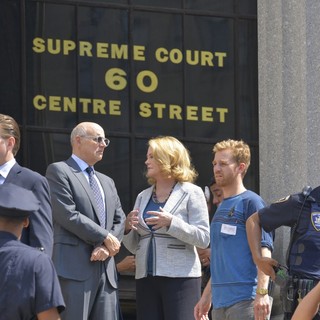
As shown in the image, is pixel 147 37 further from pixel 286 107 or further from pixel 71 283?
pixel 71 283

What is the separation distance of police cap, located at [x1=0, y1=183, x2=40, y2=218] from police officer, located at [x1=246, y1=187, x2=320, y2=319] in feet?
7.85

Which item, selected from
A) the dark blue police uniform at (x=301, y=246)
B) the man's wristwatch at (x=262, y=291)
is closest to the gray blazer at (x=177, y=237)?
the man's wristwatch at (x=262, y=291)

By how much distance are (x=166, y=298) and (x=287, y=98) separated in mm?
3124

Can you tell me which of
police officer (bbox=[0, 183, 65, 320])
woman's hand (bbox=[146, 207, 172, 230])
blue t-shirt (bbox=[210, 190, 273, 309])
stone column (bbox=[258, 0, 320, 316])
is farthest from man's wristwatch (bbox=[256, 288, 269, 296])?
police officer (bbox=[0, 183, 65, 320])

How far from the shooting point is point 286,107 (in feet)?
43.0

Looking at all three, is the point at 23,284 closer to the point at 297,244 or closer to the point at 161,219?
the point at 297,244

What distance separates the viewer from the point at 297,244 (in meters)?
9.45

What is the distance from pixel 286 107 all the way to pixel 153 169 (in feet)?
8.20

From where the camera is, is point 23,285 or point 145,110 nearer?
point 23,285

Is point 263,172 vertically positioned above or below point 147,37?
below

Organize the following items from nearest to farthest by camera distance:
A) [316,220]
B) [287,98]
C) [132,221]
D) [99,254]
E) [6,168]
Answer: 1. [316,220]
2. [6,168]
3. [99,254]
4. [132,221]
5. [287,98]

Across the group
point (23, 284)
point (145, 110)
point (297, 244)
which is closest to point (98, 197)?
point (297, 244)

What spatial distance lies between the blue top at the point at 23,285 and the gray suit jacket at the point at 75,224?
10.1 ft

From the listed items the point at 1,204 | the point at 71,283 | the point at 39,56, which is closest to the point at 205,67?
the point at 39,56
